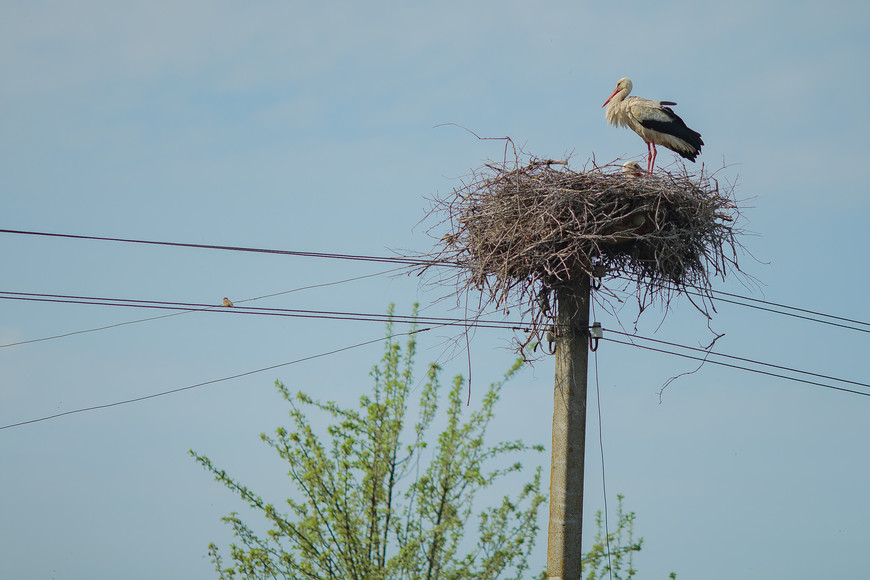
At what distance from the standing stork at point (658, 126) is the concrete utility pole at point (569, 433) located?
13.1ft

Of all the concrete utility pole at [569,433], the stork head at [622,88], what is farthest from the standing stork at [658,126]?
the concrete utility pole at [569,433]

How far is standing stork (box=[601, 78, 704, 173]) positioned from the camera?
35.8ft

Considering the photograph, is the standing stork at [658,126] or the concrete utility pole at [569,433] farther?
the standing stork at [658,126]

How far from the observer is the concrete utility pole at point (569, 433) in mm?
6617

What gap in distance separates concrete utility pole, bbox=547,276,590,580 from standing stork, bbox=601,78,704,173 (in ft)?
13.1

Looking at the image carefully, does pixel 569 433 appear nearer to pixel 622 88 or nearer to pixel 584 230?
pixel 584 230

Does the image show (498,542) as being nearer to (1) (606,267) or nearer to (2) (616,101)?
(1) (606,267)

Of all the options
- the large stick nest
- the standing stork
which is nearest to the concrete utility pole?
the large stick nest

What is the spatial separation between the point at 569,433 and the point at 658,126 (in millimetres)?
5100

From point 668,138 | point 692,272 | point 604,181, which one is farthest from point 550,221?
point 668,138

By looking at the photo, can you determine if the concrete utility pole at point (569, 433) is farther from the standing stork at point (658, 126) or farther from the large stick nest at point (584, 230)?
the standing stork at point (658, 126)

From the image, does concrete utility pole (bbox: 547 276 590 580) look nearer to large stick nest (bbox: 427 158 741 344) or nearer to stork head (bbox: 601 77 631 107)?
large stick nest (bbox: 427 158 741 344)

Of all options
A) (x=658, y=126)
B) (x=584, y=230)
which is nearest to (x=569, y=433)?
(x=584, y=230)

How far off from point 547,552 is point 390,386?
1.91m
